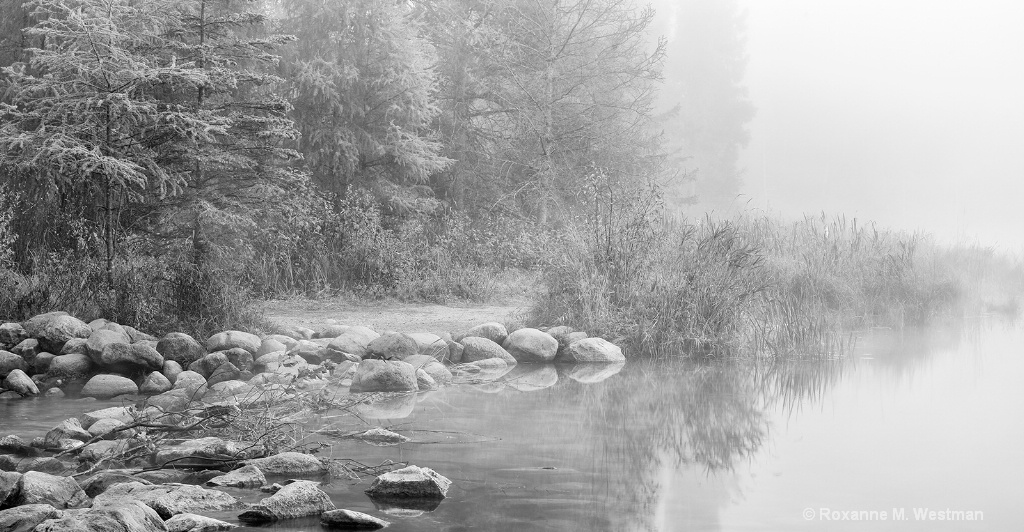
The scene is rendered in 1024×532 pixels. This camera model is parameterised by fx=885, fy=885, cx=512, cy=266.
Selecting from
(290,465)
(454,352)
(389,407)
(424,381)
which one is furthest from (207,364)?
(290,465)

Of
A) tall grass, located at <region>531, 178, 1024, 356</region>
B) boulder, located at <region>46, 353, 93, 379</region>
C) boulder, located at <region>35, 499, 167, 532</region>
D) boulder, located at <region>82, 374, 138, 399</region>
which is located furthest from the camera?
tall grass, located at <region>531, 178, 1024, 356</region>

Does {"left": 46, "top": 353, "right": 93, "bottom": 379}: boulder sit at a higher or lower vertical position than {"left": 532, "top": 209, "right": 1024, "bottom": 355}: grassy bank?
lower

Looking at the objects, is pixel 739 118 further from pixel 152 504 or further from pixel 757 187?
pixel 152 504

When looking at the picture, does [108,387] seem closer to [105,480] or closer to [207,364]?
[207,364]

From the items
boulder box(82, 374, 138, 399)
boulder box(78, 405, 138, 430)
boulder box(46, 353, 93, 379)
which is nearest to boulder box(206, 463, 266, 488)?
boulder box(78, 405, 138, 430)

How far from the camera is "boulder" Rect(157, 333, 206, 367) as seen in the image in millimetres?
7965

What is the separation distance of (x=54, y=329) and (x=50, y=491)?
4.57 metres

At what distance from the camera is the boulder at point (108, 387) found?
7.14 meters

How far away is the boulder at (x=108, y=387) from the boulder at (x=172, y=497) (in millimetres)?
3244

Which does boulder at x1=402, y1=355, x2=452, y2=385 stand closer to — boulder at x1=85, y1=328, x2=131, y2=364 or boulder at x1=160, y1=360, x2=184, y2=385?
boulder at x1=160, y1=360, x2=184, y2=385

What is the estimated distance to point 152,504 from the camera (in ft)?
12.9

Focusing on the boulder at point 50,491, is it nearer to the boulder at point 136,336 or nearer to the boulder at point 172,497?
the boulder at point 172,497

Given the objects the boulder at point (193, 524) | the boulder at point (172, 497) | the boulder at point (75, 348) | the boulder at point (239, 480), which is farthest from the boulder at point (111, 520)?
the boulder at point (75, 348)

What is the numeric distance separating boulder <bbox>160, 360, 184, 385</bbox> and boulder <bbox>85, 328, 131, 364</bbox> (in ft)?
1.27
